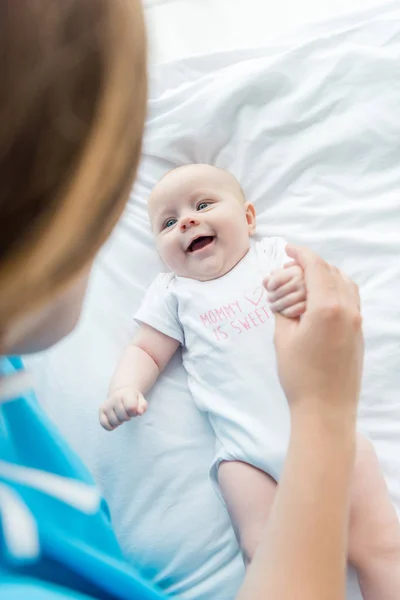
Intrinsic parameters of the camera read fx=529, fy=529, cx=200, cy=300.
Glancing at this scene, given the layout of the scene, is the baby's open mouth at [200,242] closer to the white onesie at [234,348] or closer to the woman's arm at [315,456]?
the white onesie at [234,348]

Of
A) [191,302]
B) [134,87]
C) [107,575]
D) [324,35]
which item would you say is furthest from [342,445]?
[324,35]

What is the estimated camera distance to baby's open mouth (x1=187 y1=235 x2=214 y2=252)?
0.96m

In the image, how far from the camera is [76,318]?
475 mm

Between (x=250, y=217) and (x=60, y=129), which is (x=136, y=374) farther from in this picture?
(x=60, y=129)

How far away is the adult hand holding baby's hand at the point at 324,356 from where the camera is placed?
0.48m

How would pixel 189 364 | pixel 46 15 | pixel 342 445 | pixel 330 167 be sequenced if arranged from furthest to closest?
pixel 330 167 → pixel 189 364 → pixel 342 445 → pixel 46 15

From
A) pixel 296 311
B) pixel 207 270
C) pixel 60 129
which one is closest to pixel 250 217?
pixel 207 270

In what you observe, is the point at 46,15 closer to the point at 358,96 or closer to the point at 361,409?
the point at 361,409

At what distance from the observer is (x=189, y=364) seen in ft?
2.94

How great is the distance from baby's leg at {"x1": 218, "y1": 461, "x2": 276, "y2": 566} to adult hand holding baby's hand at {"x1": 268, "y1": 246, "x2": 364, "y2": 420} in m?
0.29

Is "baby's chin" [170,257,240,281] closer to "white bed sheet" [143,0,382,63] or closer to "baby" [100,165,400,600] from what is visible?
"baby" [100,165,400,600]

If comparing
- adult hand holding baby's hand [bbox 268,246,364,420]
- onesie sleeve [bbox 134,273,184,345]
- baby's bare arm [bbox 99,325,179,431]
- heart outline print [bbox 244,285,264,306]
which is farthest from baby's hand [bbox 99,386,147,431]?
adult hand holding baby's hand [bbox 268,246,364,420]

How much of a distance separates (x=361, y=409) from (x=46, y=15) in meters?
0.71

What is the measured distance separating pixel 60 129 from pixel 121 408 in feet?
1.89
